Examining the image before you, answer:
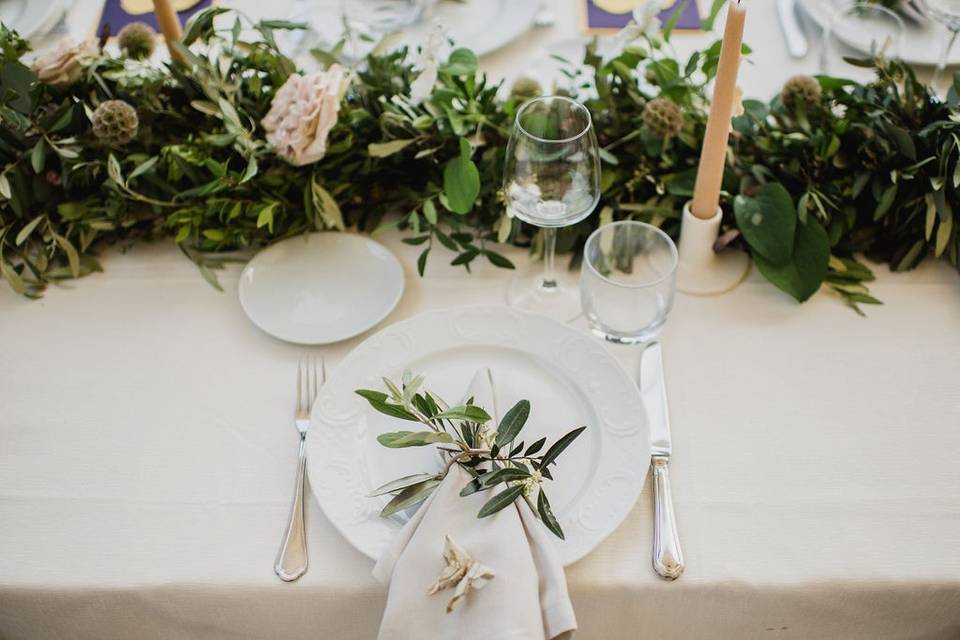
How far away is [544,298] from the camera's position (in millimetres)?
1030

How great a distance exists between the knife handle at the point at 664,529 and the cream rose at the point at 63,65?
89cm

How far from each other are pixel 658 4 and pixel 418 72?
0.33 m

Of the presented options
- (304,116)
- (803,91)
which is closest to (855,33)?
(803,91)

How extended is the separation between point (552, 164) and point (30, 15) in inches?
39.6

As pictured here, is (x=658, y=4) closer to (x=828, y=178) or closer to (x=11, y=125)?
(x=828, y=178)

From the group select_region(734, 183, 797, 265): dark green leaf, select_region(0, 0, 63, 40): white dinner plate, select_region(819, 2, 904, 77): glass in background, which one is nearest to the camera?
select_region(734, 183, 797, 265): dark green leaf

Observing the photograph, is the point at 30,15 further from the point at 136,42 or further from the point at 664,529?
the point at 664,529

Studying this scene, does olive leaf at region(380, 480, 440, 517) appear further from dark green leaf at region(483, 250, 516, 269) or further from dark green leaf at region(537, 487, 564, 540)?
dark green leaf at region(483, 250, 516, 269)

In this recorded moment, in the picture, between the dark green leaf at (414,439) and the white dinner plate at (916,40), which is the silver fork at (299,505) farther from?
the white dinner plate at (916,40)

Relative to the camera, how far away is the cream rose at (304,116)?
0.98 metres

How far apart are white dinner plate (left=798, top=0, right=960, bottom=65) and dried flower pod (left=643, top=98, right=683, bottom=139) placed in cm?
40

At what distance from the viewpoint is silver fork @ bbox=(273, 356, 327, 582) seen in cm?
79

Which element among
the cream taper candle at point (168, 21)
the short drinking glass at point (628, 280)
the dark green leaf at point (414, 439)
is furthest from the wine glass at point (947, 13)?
the cream taper candle at point (168, 21)

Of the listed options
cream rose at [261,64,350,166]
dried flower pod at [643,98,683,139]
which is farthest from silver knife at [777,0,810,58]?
cream rose at [261,64,350,166]
